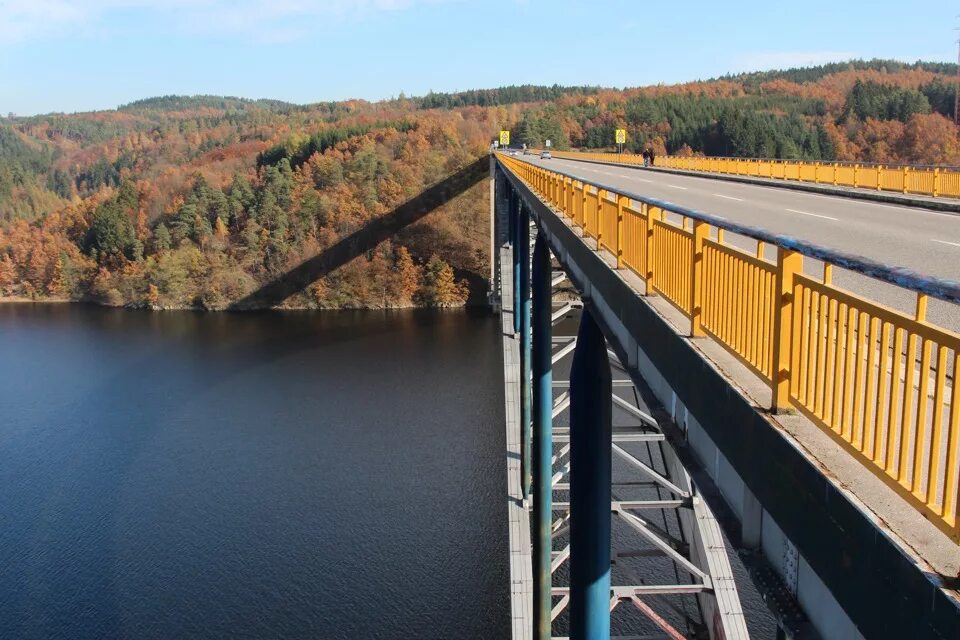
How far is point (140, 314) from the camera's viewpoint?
6362 cm

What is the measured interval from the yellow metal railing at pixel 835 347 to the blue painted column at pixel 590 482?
6.58ft

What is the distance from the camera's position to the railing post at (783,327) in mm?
3293

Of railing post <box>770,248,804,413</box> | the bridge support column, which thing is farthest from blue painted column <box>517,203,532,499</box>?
railing post <box>770,248,804,413</box>

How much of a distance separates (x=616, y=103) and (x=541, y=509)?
105868 millimetres

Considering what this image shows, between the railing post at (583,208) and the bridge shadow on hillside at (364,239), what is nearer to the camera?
the railing post at (583,208)

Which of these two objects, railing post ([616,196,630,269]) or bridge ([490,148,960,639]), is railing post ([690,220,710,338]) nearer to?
bridge ([490,148,960,639])

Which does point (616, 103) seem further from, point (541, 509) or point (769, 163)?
point (541, 509)

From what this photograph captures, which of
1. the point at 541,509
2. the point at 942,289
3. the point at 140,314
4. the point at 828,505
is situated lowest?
the point at 140,314

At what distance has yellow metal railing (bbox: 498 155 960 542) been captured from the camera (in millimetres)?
2387

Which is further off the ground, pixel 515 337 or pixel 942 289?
pixel 942 289

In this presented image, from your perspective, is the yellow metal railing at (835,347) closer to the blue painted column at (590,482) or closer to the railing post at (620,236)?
the railing post at (620,236)

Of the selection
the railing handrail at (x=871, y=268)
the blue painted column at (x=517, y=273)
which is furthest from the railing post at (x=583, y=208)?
the blue painted column at (x=517, y=273)

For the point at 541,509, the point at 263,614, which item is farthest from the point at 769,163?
the point at 263,614

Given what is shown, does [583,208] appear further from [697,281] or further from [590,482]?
[697,281]
